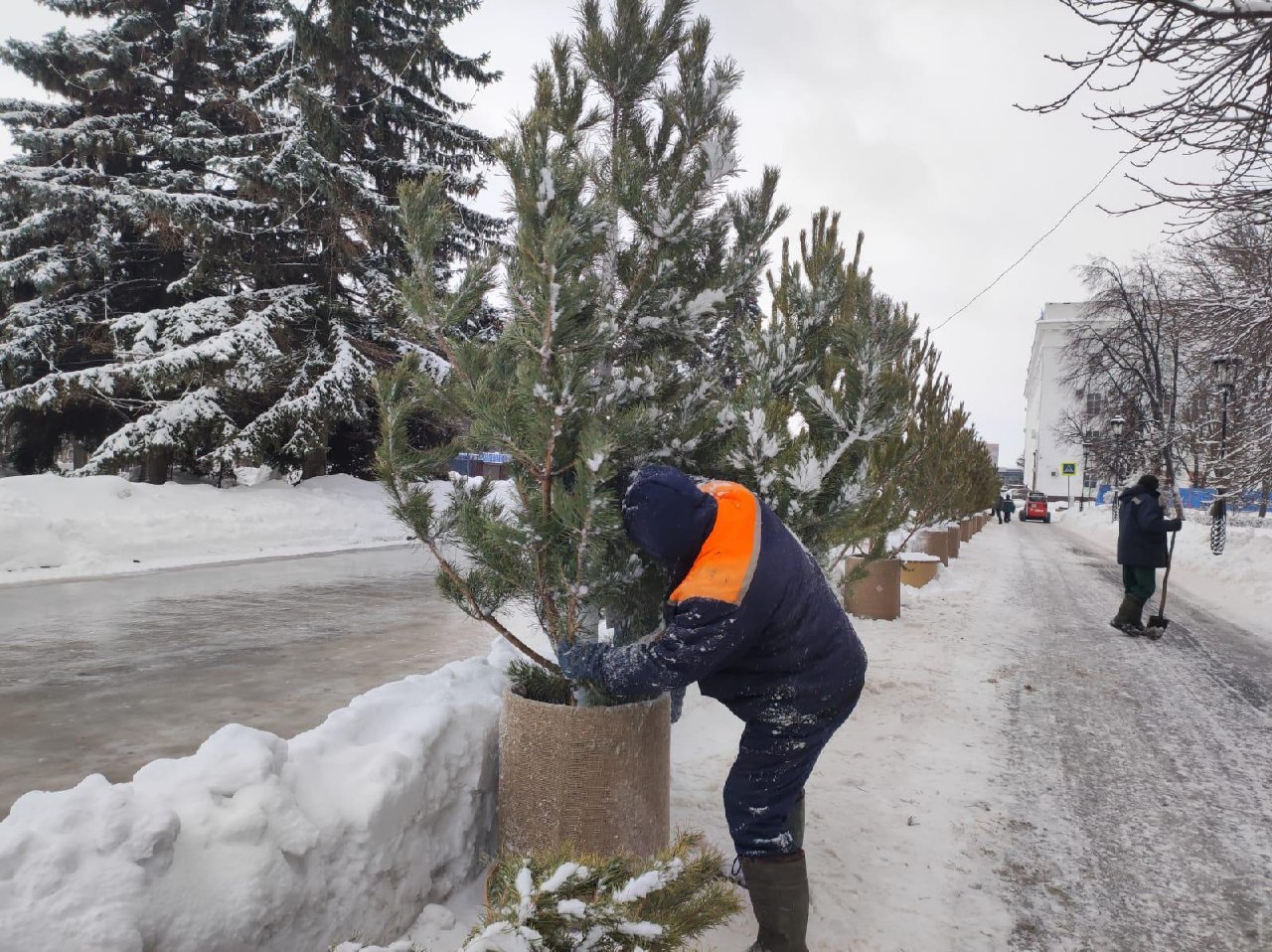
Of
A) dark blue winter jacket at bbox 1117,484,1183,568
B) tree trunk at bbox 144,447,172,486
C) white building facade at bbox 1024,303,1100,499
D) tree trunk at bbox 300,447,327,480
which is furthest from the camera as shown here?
white building facade at bbox 1024,303,1100,499

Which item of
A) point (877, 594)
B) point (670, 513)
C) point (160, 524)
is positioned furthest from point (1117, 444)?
point (670, 513)

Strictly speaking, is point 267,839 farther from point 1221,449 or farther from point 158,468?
point 158,468

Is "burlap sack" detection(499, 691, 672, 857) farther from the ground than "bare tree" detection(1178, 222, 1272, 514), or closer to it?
closer to it

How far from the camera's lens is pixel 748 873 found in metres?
2.43

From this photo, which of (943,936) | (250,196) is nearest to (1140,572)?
(943,936)

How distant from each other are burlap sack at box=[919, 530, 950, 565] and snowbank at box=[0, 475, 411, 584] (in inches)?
344

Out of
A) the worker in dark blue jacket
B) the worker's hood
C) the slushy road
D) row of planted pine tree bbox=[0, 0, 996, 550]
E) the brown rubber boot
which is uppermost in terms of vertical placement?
row of planted pine tree bbox=[0, 0, 996, 550]

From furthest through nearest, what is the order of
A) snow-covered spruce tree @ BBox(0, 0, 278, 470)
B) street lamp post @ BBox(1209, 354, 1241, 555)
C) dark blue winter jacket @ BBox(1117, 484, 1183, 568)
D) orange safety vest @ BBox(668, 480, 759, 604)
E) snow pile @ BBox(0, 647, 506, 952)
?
snow-covered spruce tree @ BBox(0, 0, 278, 470)
street lamp post @ BBox(1209, 354, 1241, 555)
dark blue winter jacket @ BBox(1117, 484, 1183, 568)
orange safety vest @ BBox(668, 480, 759, 604)
snow pile @ BBox(0, 647, 506, 952)

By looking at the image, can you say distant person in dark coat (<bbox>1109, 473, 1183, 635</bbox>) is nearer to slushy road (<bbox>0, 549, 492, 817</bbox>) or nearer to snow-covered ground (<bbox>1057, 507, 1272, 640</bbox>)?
snow-covered ground (<bbox>1057, 507, 1272, 640</bbox>)

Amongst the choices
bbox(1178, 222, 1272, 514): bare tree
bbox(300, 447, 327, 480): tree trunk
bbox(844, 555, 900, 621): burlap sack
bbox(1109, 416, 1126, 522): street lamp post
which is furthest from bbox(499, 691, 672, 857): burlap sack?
bbox(1109, 416, 1126, 522): street lamp post

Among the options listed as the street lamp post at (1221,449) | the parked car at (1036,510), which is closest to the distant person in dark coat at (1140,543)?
the street lamp post at (1221,449)

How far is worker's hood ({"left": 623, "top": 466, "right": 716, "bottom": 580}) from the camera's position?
221 cm

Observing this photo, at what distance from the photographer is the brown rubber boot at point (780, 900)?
2389mm

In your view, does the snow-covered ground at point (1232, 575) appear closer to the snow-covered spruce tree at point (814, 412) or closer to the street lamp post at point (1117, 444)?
the street lamp post at point (1117, 444)
